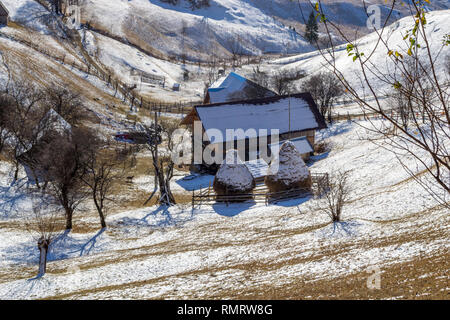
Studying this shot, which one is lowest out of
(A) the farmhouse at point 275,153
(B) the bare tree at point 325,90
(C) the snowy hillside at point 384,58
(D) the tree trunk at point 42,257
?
(D) the tree trunk at point 42,257

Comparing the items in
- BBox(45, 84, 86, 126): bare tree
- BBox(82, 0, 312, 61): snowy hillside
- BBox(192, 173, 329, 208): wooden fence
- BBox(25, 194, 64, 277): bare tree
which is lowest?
BBox(25, 194, 64, 277): bare tree

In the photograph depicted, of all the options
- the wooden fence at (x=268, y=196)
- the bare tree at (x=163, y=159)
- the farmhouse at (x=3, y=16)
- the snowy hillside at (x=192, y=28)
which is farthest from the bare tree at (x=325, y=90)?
the snowy hillside at (x=192, y=28)

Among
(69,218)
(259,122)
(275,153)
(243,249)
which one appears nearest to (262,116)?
(259,122)

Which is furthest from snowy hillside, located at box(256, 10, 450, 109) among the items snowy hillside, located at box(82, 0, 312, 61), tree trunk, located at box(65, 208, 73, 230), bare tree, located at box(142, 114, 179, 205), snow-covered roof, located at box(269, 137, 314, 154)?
tree trunk, located at box(65, 208, 73, 230)

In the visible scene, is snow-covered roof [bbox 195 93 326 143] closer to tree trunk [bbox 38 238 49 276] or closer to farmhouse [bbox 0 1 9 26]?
tree trunk [bbox 38 238 49 276]

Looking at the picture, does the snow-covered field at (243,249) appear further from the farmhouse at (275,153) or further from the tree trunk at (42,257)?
the farmhouse at (275,153)

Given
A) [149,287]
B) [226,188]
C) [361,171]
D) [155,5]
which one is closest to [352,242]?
[149,287]

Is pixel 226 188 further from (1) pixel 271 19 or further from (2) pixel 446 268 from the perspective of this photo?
(1) pixel 271 19
